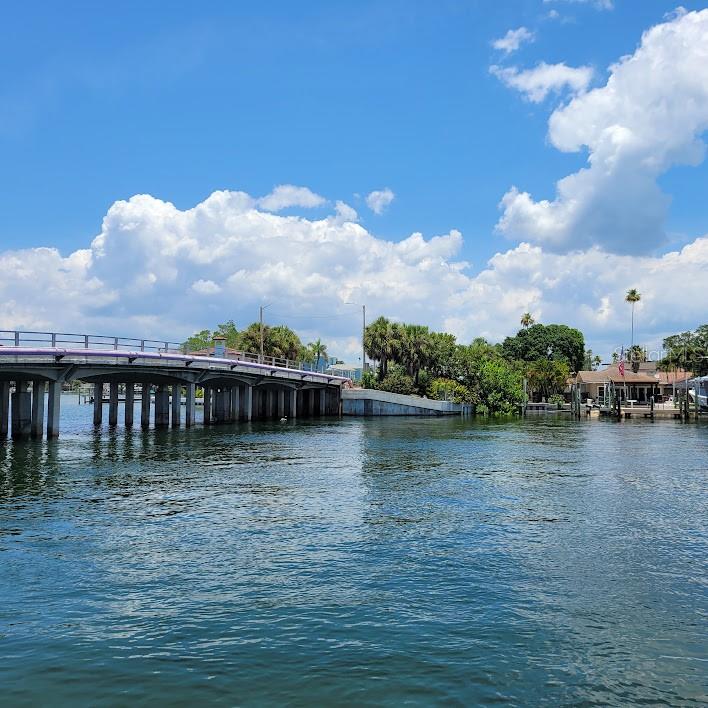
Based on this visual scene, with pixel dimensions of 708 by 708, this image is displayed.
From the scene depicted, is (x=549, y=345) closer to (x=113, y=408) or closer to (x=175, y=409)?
(x=175, y=409)

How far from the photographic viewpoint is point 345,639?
12250 mm

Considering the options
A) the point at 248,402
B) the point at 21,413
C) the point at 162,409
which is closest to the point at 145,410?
the point at 162,409

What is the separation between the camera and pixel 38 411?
4991 cm

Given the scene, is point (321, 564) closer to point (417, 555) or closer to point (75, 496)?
point (417, 555)

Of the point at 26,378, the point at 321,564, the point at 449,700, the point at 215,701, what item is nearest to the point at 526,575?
the point at 321,564

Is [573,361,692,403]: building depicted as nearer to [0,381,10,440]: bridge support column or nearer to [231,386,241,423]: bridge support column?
[231,386,241,423]: bridge support column

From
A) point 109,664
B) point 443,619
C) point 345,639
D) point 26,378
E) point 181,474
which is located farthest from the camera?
point 26,378

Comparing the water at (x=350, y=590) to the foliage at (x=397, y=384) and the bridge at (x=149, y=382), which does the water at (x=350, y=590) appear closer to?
the bridge at (x=149, y=382)

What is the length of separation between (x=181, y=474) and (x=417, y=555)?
18.3 meters

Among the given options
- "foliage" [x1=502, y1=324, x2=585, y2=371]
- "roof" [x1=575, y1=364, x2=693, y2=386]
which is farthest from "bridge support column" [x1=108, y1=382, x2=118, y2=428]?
"foliage" [x1=502, y1=324, x2=585, y2=371]

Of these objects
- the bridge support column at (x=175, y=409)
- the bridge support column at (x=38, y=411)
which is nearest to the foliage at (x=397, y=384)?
the bridge support column at (x=175, y=409)

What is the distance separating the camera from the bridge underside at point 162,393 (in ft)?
164

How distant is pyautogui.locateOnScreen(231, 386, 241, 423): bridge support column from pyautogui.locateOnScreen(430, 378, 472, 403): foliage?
33969 mm

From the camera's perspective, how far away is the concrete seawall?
94688 millimetres
